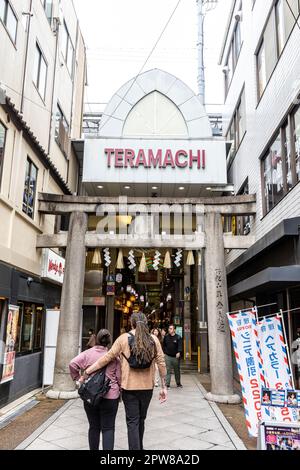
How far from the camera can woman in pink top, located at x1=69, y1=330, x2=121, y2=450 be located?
201 inches

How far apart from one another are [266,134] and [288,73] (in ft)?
7.52

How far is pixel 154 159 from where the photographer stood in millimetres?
15734

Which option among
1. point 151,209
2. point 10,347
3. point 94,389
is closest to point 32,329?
point 10,347

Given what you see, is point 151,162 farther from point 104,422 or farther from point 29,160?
point 104,422

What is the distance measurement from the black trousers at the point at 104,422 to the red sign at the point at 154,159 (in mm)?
11782

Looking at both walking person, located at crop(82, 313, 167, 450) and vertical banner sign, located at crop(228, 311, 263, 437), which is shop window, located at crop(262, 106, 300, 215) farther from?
walking person, located at crop(82, 313, 167, 450)

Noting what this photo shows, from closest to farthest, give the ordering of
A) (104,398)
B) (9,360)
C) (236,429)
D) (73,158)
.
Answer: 1. (104,398)
2. (236,429)
3. (9,360)
4. (73,158)

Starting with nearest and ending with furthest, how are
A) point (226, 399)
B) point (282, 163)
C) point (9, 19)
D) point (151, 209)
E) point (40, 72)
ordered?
point (282, 163) < point (9, 19) < point (226, 399) < point (151, 209) < point (40, 72)

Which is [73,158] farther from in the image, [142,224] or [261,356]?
[261,356]

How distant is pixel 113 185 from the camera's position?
16094 millimetres

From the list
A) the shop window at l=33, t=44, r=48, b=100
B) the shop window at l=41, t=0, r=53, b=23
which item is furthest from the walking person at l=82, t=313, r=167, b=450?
the shop window at l=41, t=0, r=53, b=23

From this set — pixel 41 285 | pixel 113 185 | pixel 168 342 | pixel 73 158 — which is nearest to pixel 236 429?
pixel 168 342

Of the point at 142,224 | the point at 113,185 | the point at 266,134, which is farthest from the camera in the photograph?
the point at 113,185

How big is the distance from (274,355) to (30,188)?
8.51 metres
